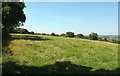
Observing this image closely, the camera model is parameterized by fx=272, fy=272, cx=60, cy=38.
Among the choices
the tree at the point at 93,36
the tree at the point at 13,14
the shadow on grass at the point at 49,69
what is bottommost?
the shadow on grass at the point at 49,69

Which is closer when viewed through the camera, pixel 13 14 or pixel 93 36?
pixel 13 14

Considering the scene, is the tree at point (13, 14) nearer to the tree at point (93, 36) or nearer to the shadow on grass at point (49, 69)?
the tree at point (93, 36)

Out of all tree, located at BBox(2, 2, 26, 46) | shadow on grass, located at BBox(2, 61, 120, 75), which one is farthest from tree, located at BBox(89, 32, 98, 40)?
shadow on grass, located at BBox(2, 61, 120, 75)

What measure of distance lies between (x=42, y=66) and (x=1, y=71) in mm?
4537

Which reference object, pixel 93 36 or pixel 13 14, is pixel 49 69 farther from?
pixel 93 36

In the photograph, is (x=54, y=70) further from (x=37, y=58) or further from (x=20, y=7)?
(x=20, y=7)

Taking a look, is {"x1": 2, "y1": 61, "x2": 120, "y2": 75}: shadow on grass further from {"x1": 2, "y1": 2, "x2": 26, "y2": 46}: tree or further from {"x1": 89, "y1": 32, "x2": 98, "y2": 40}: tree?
{"x1": 89, "y1": 32, "x2": 98, "y2": 40}: tree

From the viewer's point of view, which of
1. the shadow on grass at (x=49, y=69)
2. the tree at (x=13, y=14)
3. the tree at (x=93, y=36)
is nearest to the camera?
the shadow on grass at (x=49, y=69)

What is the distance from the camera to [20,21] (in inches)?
2133

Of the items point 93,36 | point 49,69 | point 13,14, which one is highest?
point 13,14

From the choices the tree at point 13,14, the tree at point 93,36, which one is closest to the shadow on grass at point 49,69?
the tree at point 13,14

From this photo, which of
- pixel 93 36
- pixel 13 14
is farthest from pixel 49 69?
pixel 93 36

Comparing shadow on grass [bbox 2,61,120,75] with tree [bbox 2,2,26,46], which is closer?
shadow on grass [bbox 2,61,120,75]

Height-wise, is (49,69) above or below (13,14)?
below
